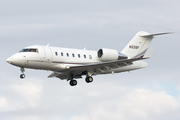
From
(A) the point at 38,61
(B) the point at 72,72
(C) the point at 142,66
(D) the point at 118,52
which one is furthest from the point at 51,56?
(C) the point at 142,66

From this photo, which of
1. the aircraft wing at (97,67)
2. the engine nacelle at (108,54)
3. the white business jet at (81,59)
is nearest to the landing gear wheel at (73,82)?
the white business jet at (81,59)

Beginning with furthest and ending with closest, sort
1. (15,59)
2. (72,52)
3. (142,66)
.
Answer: (142,66) < (72,52) < (15,59)

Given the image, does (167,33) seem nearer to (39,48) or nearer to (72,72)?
(72,72)

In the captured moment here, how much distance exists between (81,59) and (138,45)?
281 inches

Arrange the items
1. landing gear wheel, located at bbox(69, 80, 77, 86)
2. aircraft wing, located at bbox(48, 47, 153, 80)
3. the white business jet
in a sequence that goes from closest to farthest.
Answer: the white business jet → aircraft wing, located at bbox(48, 47, 153, 80) → landing gear wheel, located at bbox(69, 80, 77, 86)

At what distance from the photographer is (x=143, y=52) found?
136ft

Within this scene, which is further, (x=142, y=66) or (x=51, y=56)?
(x=142, y=66)

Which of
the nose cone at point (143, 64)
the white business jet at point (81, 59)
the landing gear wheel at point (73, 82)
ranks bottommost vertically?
the landing gear wheel at point (73, 82)

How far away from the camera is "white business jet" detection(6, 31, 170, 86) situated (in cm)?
3497

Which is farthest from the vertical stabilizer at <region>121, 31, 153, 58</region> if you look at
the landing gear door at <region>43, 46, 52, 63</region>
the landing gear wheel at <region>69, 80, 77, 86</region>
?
the landing gear door at <region>43, 46, 52, 63</region>

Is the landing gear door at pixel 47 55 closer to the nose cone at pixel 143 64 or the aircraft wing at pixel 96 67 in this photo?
the aircraft wing at pixel 96 67

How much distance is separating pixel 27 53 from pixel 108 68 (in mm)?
7973

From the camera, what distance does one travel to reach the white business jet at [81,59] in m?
→ 35.0

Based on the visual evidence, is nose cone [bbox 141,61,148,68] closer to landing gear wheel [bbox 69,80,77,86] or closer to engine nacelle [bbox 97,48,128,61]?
engine nacelle [bbox 97,48,128,61]
